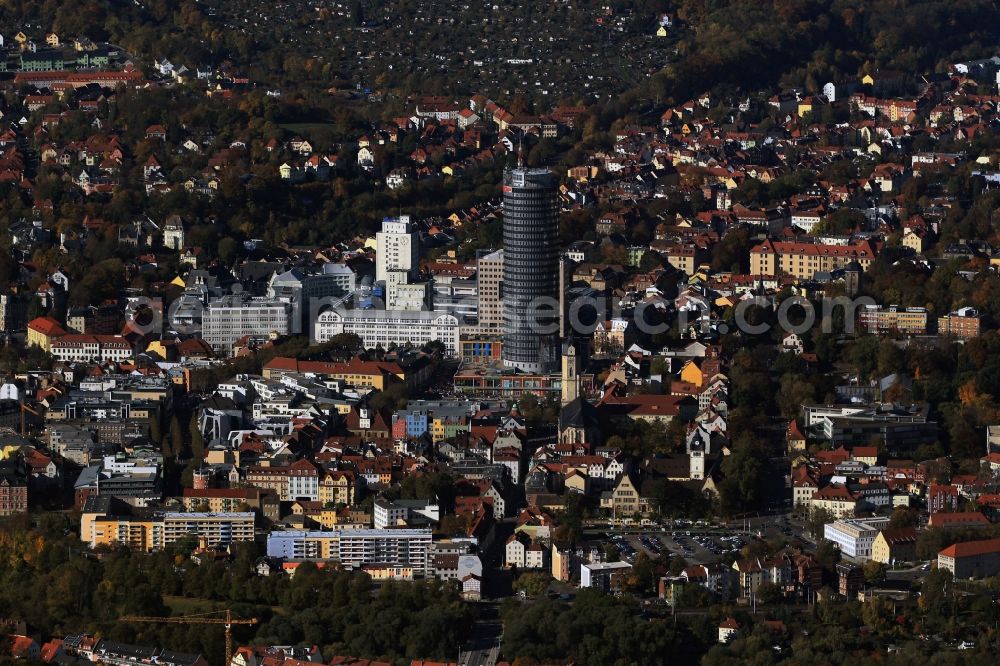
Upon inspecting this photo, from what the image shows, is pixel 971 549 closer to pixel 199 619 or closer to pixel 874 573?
pixel 874 573

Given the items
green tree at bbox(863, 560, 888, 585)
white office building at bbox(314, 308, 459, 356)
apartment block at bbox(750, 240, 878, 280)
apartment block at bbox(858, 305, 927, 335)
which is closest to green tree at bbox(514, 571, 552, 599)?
green tree at bbox(863, 560, 888, 585)

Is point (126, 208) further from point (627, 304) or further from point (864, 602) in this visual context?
point (864, 602)

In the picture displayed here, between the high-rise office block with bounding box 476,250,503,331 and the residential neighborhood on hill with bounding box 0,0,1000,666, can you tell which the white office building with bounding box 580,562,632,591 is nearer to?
the residential neighborhood on hill with bounding box 0,0,1000,666

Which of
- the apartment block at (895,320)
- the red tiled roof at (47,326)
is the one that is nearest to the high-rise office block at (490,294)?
the apartment block at (895,320)

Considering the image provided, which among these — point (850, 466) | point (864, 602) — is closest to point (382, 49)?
point (850, 466)

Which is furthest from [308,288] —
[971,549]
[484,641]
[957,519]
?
[484,641]

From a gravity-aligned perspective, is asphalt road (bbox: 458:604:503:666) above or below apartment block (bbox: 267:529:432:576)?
below

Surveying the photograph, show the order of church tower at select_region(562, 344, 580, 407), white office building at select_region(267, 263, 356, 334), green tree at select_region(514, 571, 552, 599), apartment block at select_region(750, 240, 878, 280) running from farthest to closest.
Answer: apartment block at select_region(750, 240, 878, 280) < white office building at select_region(267, 263, 356, 334) < church tower at select_region(562, 344, 580, 407) < green tree at select_region(514, 571, 552, 599)
